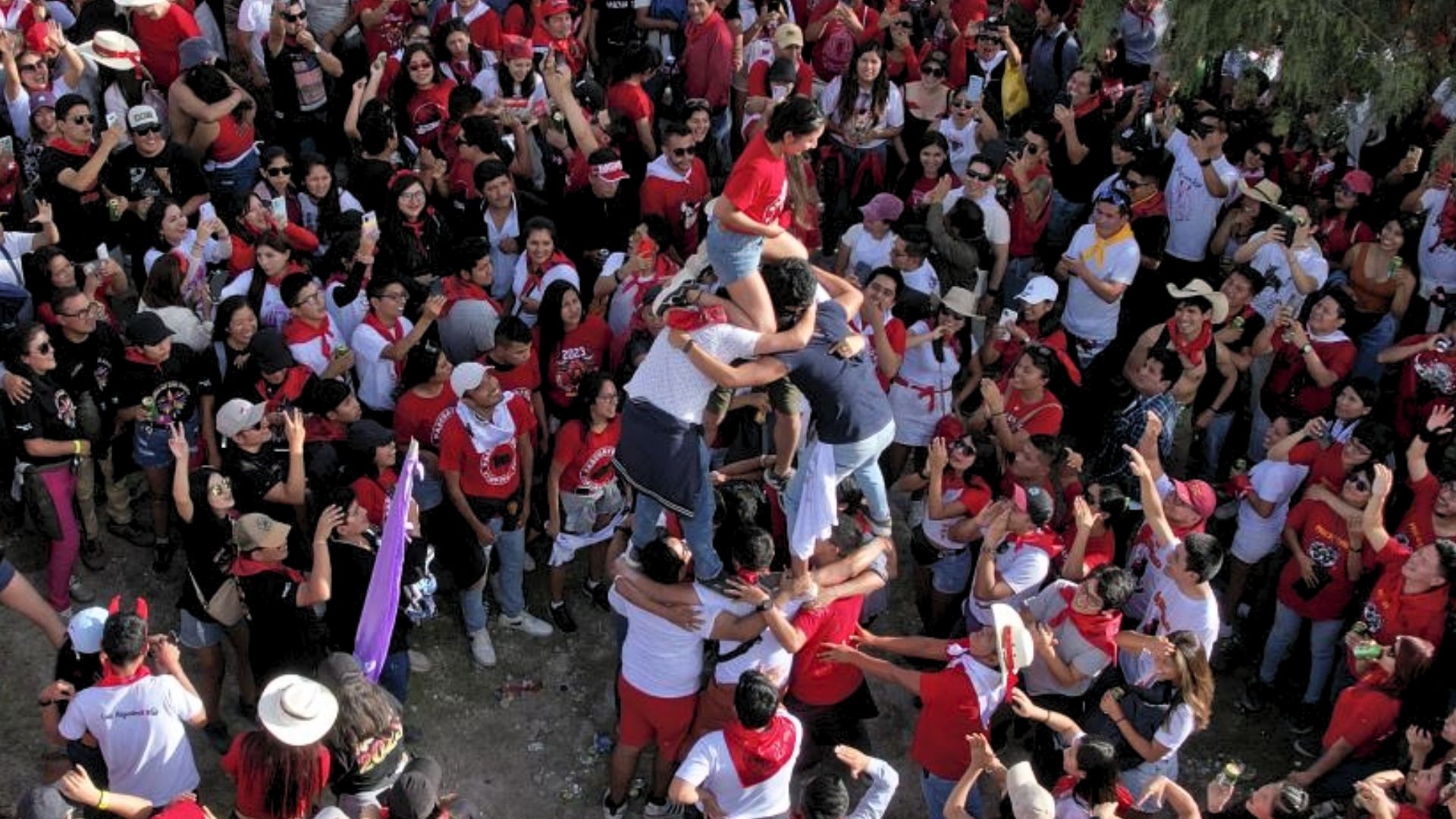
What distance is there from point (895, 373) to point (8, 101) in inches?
236

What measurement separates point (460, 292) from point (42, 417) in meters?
2.26

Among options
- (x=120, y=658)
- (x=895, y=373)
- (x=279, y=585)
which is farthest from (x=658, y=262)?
(x=120, y=658)

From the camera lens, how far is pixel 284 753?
5.20m

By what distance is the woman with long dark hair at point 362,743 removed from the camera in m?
5.47

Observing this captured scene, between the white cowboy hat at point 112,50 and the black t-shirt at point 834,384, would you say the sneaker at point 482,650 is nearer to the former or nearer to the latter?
the black t-shirt at point 834,384

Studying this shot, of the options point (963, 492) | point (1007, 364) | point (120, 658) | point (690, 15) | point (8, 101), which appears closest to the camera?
point (120, 658)

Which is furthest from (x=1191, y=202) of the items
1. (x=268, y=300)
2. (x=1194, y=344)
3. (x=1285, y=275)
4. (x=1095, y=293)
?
(x=268, y=300)

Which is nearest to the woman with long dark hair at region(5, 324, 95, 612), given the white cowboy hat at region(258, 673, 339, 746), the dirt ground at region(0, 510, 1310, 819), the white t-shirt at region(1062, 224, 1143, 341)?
the dirt ground at region(0, 510, 1310, 819)

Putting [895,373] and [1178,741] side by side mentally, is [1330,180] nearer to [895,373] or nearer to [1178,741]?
[895,373]

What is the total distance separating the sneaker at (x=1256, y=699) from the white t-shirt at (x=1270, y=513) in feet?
2.17

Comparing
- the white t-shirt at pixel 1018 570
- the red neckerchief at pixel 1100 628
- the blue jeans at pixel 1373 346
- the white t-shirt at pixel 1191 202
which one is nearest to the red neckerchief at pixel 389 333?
the white t-shirt at pixel 1018 570

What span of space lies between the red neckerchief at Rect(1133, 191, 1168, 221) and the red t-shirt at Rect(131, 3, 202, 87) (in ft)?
21.9

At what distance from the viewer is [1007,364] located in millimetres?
8273

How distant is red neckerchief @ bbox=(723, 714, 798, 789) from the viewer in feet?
17.8
